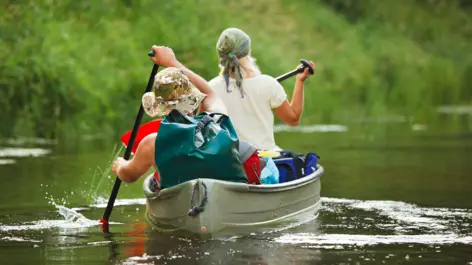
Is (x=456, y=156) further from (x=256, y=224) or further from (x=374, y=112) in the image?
(x=374, y=112)

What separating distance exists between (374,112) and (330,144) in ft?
30.6

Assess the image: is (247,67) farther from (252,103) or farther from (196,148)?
(196,148)

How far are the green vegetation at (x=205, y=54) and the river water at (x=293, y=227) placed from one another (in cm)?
126

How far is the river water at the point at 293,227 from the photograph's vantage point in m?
7.94

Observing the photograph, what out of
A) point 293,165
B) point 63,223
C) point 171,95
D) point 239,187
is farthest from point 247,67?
point 63,223

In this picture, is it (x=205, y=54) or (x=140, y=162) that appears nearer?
(x=140, y=162)

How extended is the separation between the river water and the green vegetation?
1261mm

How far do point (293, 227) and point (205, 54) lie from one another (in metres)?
14.6

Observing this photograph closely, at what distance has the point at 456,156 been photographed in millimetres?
16516

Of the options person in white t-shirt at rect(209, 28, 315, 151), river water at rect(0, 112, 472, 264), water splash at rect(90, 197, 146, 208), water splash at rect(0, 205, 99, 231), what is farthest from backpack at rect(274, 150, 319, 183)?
water splash at rect(90, 197, 146, 208)

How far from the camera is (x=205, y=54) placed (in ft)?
78.3

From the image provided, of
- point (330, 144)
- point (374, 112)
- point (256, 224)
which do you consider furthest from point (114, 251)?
point (374, 112)

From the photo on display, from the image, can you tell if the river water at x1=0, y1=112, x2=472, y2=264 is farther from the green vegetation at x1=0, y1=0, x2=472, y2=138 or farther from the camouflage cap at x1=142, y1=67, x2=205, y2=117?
the green vegetation at x1=0, y1=0, x2=472, y2=138

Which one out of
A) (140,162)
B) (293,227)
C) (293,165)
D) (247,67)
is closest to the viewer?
(140,162)
